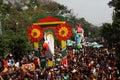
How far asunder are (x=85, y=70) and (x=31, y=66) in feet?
Answer: 9.87

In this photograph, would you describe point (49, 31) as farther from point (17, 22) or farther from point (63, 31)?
point (17, 22)

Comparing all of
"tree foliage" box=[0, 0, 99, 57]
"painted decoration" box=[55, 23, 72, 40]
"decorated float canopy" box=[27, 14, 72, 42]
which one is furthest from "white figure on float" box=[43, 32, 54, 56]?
"tree foliage" box=[0, 0, 99, 57]

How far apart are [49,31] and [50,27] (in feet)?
1.33

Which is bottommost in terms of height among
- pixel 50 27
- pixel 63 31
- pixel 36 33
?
pixel 36 33

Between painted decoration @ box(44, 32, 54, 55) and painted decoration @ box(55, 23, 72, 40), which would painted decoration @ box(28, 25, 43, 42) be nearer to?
painted decoration @ box(44, 32, 54, 55)

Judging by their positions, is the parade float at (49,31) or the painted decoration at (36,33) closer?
the parade float at (49,31)

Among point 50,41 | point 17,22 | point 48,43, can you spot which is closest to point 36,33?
point 50,41

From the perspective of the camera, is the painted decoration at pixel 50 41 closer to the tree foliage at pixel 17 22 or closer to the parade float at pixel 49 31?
the parade float at pixel 49 31

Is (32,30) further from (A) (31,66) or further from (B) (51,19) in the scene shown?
(A) (31,66)

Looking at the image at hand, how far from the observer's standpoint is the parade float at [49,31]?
108 ft

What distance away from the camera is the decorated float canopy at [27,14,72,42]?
33.0m

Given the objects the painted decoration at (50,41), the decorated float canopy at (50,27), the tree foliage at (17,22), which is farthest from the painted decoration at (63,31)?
the tree foliage at (17,22)

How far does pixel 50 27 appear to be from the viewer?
34000 mm

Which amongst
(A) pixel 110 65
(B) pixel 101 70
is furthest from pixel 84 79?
(A) pixel 110 65
